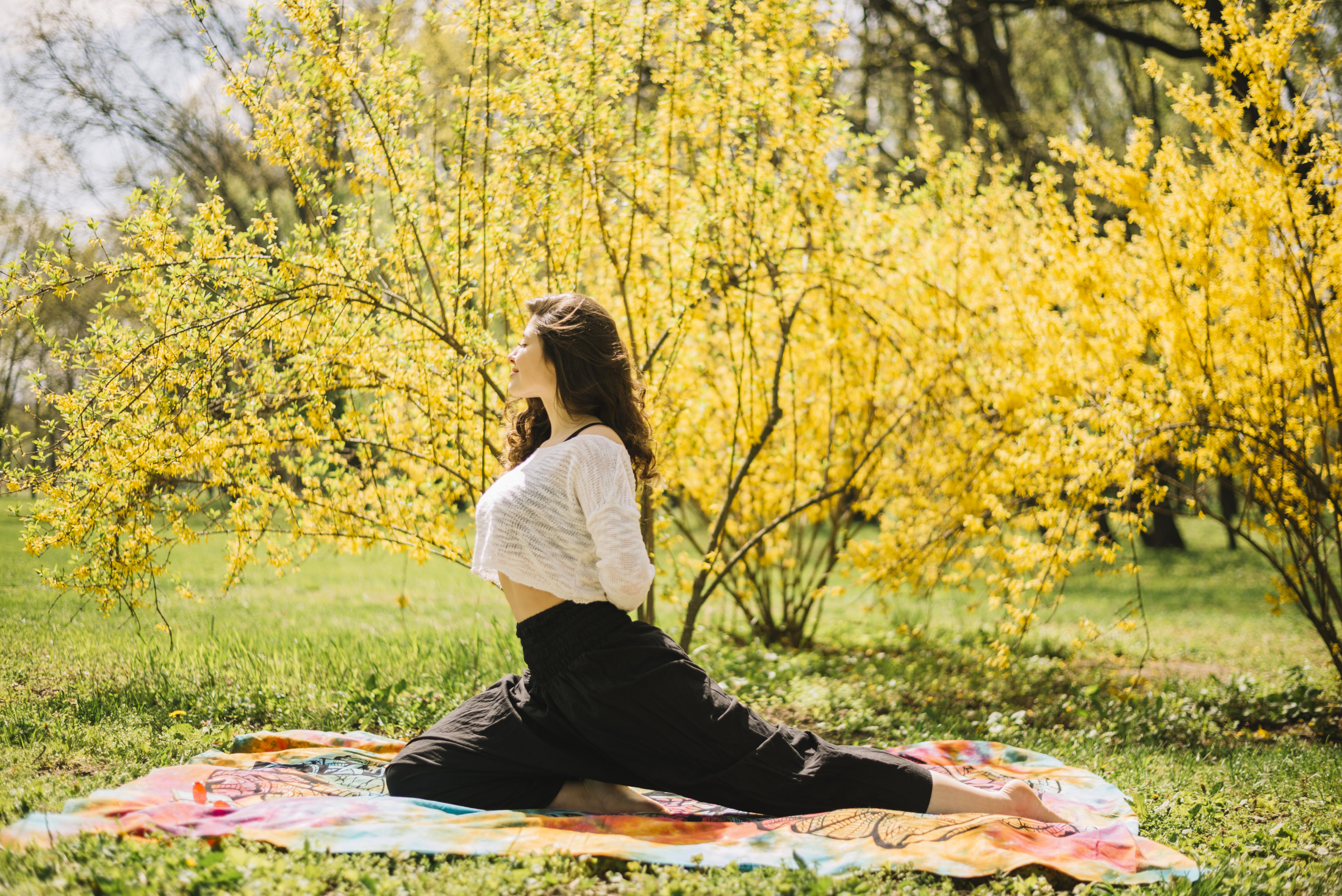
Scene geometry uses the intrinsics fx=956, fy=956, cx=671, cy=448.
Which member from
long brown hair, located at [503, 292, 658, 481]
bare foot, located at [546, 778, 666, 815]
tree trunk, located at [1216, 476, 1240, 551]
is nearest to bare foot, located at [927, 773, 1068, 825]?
bare foot, located at [546, 778, 666, 815]

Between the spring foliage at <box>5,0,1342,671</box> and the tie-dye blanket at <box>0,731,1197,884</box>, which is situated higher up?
the spring foliage at <box>5,0,1342,671</box>

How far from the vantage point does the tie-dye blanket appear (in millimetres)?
2174

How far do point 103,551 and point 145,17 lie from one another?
234 inches

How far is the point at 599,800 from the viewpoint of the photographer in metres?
2.64

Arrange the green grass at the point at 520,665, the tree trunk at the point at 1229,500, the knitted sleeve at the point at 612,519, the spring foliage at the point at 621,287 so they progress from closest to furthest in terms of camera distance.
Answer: the green grass at the point at 520,665 → the knitted sleeve at the point at 612,519 → the spring foliage at the point at 621,287 → the tree trunk at the point at 1229,500

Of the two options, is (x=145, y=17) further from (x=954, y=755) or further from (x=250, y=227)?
(x=954, y=755)

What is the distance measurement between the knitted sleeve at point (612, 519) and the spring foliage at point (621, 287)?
1.21 metres

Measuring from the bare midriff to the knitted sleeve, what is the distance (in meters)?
0.16

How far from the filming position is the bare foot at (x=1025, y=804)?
2508 millimetres

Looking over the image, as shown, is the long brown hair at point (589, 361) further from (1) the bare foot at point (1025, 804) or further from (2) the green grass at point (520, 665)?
(1) the bare foot at point (1025, 804)

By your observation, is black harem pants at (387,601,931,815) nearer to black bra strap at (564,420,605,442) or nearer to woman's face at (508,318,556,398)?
Answer: black bra strap at (564,420,605,442)

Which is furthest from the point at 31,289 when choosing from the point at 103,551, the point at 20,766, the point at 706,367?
the point at 706,367

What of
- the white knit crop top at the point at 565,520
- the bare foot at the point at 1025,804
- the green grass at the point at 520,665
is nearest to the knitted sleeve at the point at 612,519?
the white knit crop top at the point at 565,520

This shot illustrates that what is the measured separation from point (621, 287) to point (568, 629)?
6.68 ft
